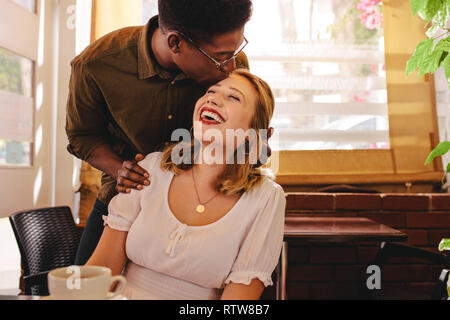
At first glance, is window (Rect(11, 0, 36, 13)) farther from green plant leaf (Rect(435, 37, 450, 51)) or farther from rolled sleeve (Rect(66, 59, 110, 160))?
green plant leaf (Rect(435, 37, 450, 51))

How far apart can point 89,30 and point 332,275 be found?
2.02 metres

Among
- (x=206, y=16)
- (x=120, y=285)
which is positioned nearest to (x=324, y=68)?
(x=206, y=16)

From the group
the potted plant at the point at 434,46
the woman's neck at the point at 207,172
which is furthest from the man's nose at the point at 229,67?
the potted plant at the point at 434,46

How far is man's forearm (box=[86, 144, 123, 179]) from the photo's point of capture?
1.28 meters

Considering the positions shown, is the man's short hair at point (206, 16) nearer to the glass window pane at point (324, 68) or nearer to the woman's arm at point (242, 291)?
the woman's arm at point (242, 291)

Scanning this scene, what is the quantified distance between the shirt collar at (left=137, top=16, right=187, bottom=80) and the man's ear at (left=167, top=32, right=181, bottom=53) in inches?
5.0

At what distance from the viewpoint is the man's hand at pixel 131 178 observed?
109cm

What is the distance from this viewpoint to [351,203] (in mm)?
2279

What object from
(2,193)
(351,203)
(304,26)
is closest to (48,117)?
(2,193)

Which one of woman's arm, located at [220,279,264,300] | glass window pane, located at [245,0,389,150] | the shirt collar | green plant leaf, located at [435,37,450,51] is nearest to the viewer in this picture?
green plant leaf, located at [435,37,450,51]

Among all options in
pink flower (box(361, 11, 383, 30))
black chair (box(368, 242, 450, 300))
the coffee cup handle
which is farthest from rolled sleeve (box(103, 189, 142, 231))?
pink flower (box(361, 11, 383, 30))

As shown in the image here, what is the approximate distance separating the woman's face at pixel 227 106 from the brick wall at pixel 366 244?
123 centimetres

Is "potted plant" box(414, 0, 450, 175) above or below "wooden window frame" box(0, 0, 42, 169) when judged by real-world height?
below
